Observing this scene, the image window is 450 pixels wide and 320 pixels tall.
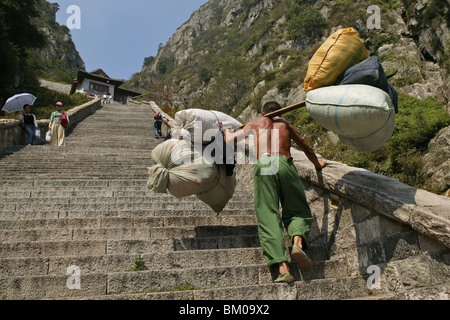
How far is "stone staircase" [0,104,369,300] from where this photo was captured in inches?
98.4

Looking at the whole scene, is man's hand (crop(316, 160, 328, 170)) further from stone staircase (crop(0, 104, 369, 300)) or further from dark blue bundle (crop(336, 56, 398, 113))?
dark blue bundle (crop(336, 56, 398, 113))

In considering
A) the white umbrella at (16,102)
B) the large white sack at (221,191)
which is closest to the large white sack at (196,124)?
the large white sack at (221,191)

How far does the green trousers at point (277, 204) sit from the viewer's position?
9.41 ft

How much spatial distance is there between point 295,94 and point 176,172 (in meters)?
23.2

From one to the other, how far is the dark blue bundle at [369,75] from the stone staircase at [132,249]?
1588 mm

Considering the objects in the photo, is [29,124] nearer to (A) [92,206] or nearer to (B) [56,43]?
(A) [92,206]

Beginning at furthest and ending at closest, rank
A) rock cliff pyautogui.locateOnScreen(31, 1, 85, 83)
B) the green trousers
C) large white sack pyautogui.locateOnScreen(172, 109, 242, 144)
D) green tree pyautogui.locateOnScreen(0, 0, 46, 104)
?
rock cliff pyautogui.locateOnScreen(31, 1, 85, 83)
green tree pyautogui.locateOnScreen(0, 0, 46, 104)
large white sack pyautogui.locateOnScreen(172, 109, 242, 144)
the green trousers

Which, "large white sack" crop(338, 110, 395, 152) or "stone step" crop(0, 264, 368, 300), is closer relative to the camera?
"stone step" crop(0, 264, 368, 300)

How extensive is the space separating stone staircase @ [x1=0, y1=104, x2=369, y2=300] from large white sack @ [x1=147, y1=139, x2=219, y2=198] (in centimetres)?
57

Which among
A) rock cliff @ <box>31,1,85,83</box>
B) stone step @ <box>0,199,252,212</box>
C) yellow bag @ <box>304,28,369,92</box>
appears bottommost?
stone step @ <box>0,199,252,212</box>

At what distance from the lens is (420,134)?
10.3 metres

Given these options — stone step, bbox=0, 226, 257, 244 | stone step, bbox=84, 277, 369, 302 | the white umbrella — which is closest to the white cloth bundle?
stone step, bbox=84, 277, 369, 302

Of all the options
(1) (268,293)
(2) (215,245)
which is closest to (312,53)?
(2) (215,245)
